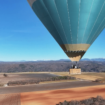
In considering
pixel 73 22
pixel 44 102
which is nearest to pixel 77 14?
pixel 73 22

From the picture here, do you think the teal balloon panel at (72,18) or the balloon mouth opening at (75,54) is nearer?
the teal balloon panel at (72,18)

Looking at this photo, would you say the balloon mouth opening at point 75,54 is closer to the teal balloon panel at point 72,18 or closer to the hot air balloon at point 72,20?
the hot air balloon at point 72,20

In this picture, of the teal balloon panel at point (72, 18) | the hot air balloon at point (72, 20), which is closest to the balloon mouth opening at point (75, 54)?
the hot air balloon at point (72, 20)

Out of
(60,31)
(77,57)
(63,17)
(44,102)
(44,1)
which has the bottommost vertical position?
(44,102)

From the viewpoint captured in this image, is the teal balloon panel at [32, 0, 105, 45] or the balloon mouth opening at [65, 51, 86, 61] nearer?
the teal balloon panel at [32, 0, 105, 45]

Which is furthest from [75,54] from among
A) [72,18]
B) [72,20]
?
[72,18]

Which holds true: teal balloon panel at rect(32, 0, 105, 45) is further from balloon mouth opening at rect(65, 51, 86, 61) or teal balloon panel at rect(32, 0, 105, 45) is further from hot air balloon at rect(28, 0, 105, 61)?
balloon mouth opening at rect(65, 51, 86, 61)

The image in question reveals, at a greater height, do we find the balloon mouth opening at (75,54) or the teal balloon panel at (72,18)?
the teal balloon panel at (72,18)

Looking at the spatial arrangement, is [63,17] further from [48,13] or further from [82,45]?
[82,45]

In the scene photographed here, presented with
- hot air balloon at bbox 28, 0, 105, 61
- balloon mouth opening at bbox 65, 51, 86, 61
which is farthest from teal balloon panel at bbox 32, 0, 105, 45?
balloon mouth opening at bbox 65, 51, 86, 61
